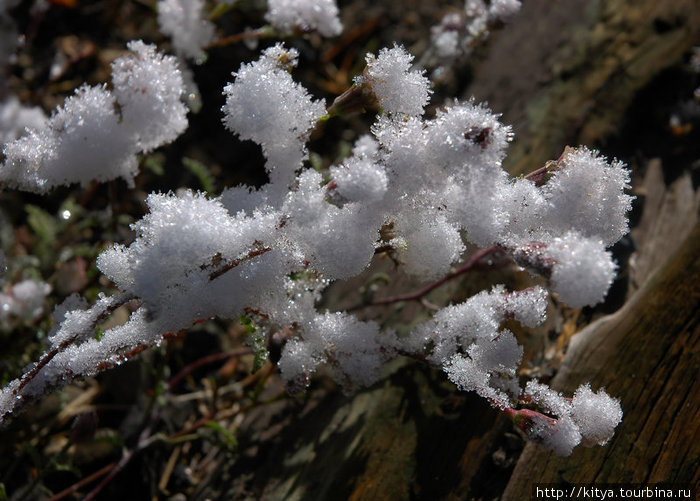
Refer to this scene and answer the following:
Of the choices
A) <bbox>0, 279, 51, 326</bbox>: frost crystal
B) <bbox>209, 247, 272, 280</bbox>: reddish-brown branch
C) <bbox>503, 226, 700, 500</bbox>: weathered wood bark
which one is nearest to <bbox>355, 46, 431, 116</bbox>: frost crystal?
<bbox>209, 247, 272, 280</bbox>: reddish-brown branch

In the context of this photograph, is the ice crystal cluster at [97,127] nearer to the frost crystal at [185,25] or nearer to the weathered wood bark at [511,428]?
the frost crystal at [185,25]

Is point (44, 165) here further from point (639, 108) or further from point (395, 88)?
point (639, 108)

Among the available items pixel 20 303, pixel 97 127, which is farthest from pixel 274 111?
pixel 20 303

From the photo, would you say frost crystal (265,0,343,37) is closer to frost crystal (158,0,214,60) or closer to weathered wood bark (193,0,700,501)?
frost crystal (158,0,214,60)

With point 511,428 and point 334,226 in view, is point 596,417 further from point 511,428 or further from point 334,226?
point 334,226

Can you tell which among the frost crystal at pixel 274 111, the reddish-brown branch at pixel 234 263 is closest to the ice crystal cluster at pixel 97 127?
the frost crystal at pixel 274 111

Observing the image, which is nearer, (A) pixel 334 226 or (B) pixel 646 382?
(A) pixel 334 226

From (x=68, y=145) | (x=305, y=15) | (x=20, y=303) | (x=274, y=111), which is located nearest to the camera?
(x=20, y=303)
